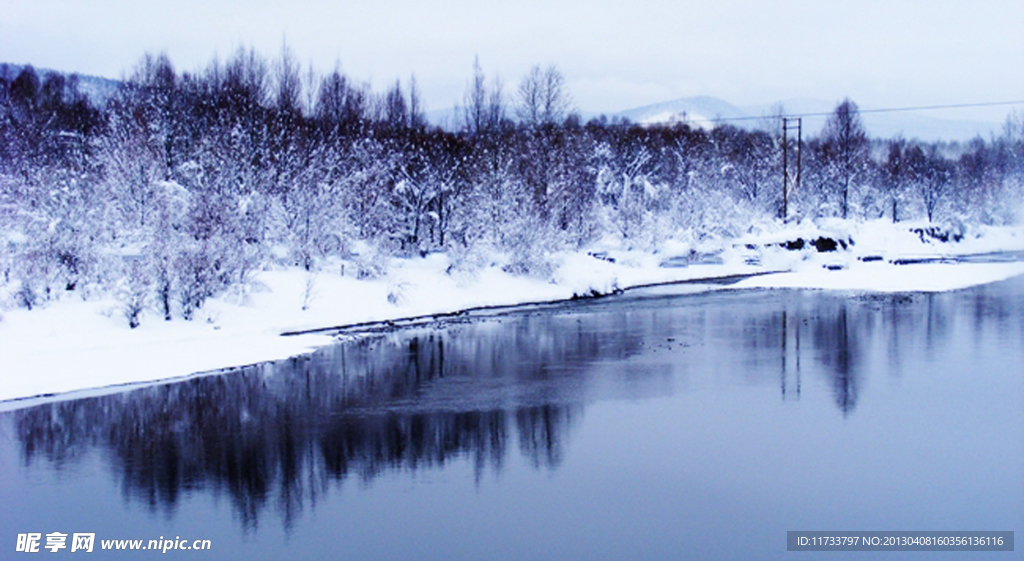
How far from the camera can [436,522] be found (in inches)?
374

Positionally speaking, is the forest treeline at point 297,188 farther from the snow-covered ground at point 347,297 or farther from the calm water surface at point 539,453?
the calm water surface at point 539,453

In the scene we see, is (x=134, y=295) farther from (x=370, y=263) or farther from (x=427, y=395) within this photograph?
(x=370, y=263)

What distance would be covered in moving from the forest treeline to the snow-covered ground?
0.75 meters

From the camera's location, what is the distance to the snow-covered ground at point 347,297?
18562mm

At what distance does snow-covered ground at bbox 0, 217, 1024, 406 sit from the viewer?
18562 mm

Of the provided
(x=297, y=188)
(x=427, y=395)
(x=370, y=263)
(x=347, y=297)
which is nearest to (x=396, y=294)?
(x=347, y=297)

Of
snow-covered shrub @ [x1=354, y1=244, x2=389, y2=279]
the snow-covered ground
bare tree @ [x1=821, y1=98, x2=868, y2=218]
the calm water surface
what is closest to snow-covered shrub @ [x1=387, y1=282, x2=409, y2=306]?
the snow-covered ground

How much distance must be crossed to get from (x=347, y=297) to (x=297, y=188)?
7.20 m

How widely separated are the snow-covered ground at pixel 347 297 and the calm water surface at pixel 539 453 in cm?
183

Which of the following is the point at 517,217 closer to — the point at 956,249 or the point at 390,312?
the point at 390,312

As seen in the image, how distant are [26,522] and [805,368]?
45.1 ft

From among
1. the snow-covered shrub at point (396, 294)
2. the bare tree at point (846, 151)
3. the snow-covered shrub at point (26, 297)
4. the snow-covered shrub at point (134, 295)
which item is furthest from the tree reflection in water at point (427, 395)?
the bare tree at point (846, 151)

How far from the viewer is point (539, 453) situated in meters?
12.1

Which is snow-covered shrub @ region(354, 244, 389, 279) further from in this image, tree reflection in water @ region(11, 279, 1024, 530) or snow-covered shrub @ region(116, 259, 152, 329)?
snow-covered shrub @ region(116, 259, 152, 329)
